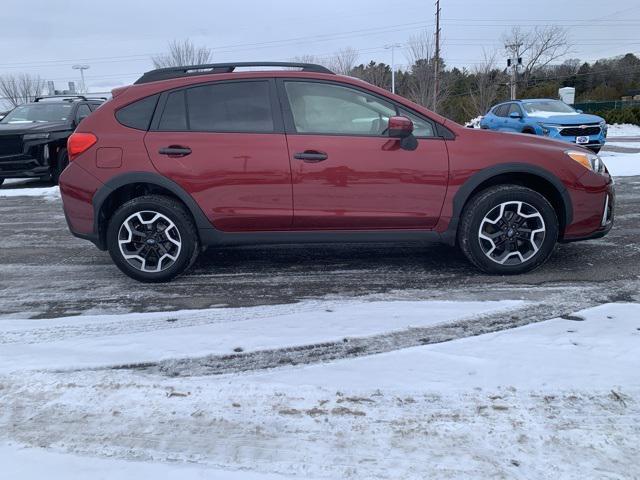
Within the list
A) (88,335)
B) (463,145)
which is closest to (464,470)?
(88,335)

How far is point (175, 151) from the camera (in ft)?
14.0

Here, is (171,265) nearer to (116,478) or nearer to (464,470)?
(116,478)

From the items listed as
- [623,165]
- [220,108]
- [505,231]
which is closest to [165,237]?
[220,108]

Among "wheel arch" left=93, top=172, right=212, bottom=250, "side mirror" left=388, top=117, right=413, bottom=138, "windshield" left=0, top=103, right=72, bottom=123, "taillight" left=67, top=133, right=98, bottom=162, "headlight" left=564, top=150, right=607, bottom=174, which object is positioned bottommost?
"wheel arch" left=93, top=172, right=212, bottom=250

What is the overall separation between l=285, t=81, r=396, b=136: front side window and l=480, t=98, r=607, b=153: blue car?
9.54 m

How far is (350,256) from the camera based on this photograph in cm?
524

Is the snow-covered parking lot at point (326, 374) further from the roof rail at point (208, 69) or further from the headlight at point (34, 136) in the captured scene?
the headlight at point (34, 136)

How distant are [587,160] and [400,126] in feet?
5.39

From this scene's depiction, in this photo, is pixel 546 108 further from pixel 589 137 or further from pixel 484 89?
pixel 484 89

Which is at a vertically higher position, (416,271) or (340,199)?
(340,199)

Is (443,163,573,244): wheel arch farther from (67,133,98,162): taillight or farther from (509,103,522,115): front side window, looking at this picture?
(509,103,522,115): front side window

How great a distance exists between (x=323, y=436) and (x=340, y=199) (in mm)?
2277

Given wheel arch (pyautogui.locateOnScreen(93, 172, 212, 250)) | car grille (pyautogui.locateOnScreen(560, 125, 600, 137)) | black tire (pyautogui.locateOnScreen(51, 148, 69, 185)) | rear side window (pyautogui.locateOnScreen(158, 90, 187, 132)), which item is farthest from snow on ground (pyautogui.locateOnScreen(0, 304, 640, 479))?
car grille (pyautogui.locateOnScreen(560, 125, 600, 137))

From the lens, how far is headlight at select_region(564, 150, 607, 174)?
14.4ft
